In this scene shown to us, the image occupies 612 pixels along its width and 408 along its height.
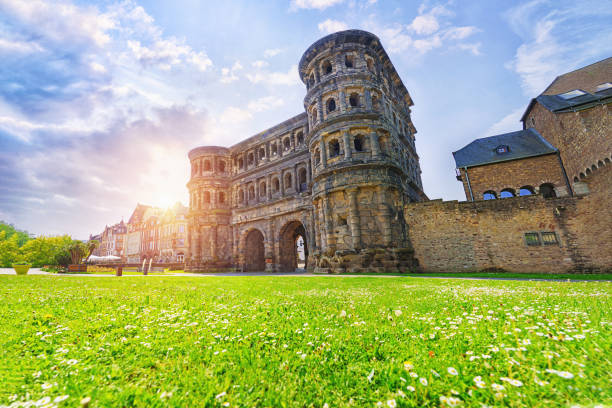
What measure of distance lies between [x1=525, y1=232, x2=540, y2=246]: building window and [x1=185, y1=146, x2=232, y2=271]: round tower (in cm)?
2599

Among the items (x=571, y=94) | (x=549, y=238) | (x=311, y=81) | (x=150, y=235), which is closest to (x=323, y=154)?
(x=311, y=81)

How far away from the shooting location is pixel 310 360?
2.28m

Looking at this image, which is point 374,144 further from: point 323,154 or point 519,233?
point 519,233

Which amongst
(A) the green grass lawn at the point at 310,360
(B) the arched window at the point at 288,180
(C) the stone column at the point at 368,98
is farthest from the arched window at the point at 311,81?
(A) the green grass lawn at the point at 310,360

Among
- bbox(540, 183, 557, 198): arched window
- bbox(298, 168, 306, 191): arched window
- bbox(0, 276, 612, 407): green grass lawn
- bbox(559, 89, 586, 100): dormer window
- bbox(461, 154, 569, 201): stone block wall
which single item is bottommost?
bbox(0, 276, 612, 407): green grass lawn

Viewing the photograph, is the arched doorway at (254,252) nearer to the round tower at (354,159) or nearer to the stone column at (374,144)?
the round tower at (354,159)

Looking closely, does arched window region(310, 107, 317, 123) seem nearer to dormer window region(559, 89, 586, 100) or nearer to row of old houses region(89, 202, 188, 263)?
dormer window region(559, 89, 586, 100)

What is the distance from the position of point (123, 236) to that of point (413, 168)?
78475 mm

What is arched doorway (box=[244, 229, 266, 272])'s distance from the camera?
27719mm

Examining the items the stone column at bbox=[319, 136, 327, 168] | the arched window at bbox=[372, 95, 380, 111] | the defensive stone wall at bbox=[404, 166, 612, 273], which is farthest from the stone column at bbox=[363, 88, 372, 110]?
the defensive stone wall at bbox=[404, 166, 612, 273]

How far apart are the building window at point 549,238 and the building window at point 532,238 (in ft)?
0.95

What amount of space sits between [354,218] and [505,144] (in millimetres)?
17147

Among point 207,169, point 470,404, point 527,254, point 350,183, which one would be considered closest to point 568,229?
point 527,254

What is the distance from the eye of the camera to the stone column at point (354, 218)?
1697cm
